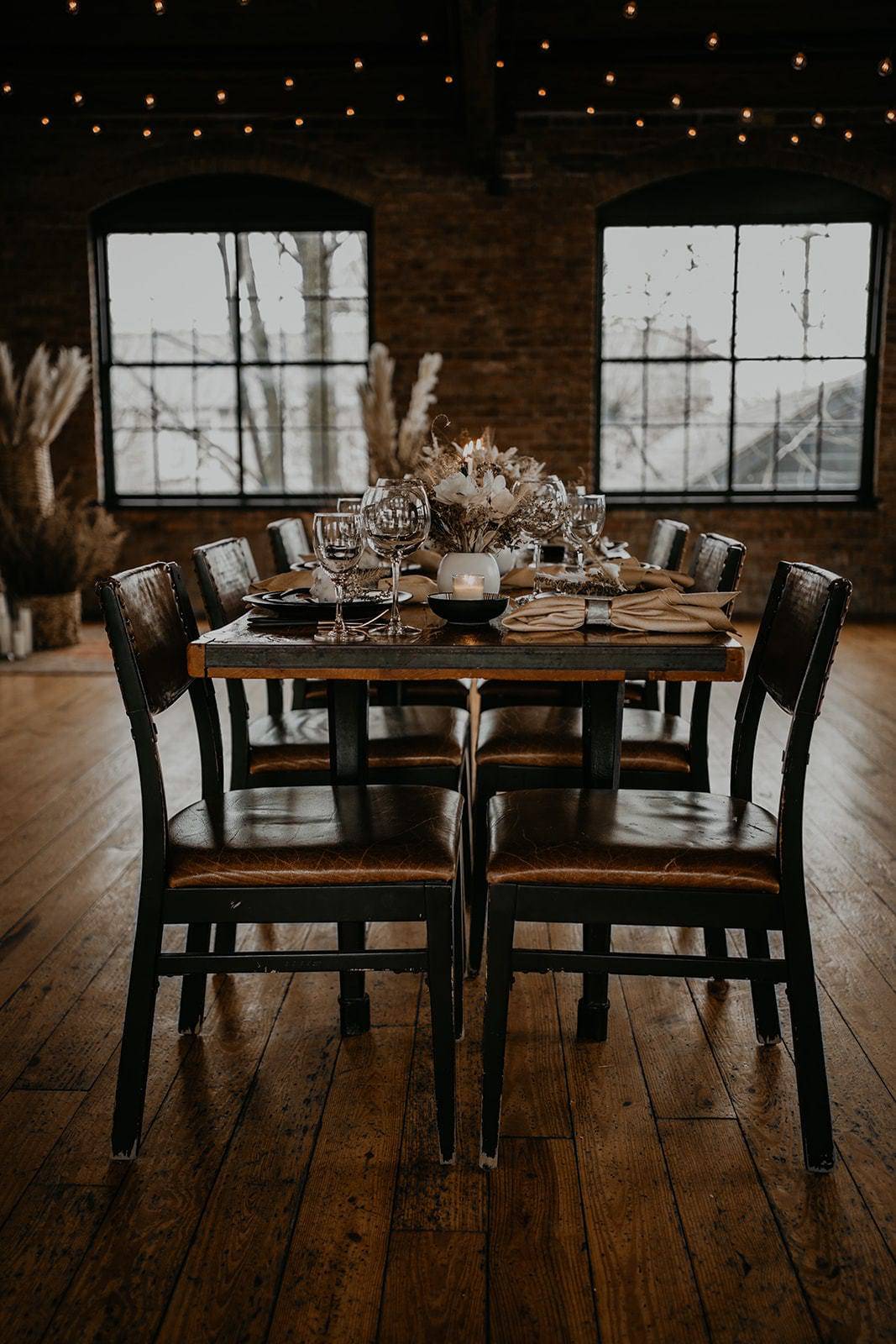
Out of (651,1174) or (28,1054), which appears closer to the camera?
(651,1174)

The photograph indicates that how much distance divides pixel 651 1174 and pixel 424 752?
113 centimetres

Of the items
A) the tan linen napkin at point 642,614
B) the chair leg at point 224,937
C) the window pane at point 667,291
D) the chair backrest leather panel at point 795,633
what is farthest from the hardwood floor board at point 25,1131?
the window pane at point 667,291

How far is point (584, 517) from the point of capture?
2.91 metres

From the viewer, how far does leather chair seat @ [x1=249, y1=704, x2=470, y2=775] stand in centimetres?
288

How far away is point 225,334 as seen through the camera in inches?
349

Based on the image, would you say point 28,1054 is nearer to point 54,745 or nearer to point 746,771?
point 746,771

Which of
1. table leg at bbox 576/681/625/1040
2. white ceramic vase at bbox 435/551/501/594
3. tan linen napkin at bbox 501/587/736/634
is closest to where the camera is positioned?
tan linen napkin at bbox 501/587/736/634

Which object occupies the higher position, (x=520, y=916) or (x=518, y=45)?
(x=518, y=45)

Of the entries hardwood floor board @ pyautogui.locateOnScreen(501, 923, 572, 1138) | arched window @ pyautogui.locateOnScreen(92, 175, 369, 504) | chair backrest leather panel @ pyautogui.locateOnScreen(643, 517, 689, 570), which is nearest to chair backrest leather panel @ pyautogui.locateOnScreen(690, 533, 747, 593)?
chair backrest leather panel @ pyautogui.locateOnScreen(643, 517, 689, 570)

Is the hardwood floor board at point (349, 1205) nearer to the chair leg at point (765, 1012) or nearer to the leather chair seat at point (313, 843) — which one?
the leather chair seat at point (313, 843)

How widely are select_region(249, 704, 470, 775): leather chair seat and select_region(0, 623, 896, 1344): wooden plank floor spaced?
487mm

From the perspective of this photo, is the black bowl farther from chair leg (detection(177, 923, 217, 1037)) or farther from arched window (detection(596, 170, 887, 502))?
arched window (detection(596, 170, 887, 502))

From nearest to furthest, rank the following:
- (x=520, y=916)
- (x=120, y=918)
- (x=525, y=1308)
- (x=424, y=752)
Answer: (x=525, y=1308), (x=520, y=916), (x=424, y=752), (x=120, y=918)

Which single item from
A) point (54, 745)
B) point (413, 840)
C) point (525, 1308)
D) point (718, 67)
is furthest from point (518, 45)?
point (525, 1308)
